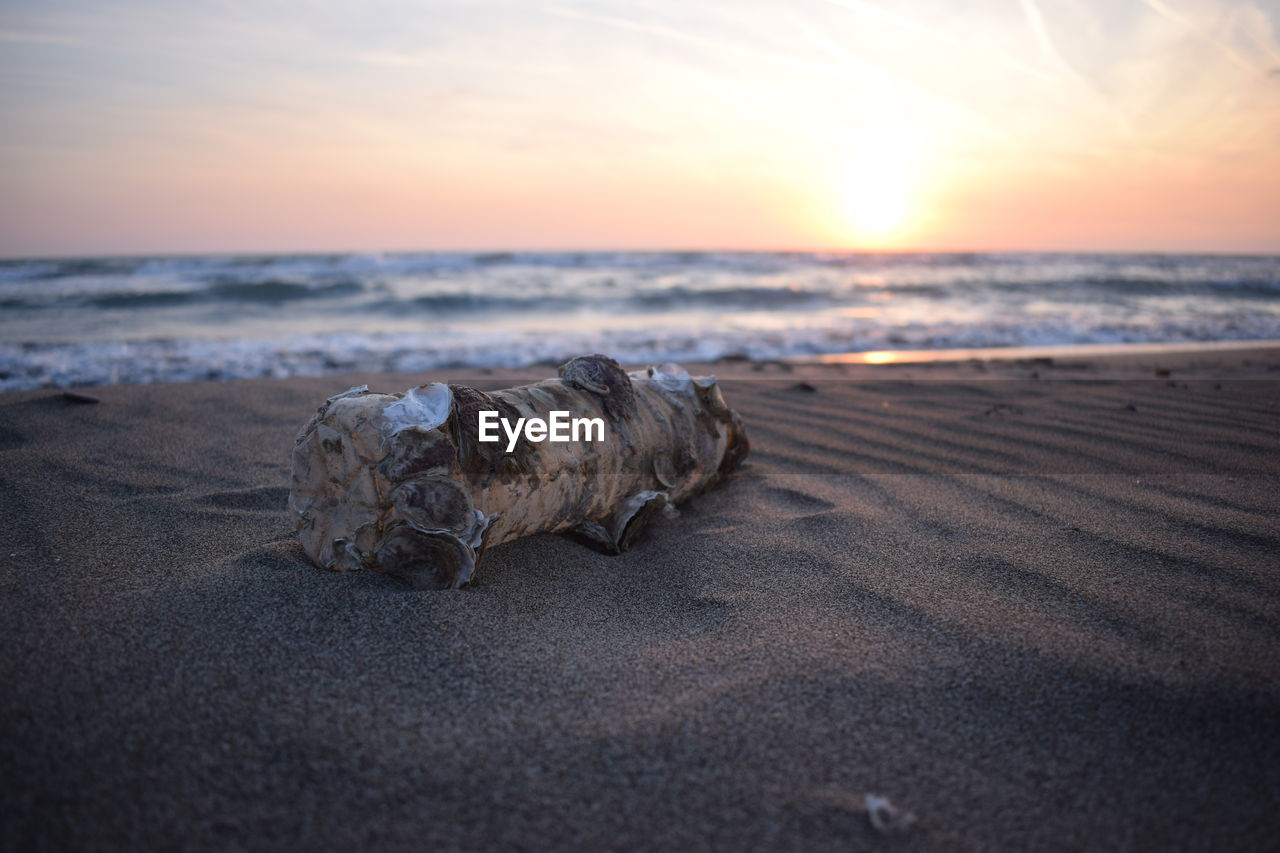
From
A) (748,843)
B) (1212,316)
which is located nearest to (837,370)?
(748,843)

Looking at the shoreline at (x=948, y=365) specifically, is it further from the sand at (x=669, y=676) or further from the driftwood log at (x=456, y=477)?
the driftwood log at (x=456, y=477)

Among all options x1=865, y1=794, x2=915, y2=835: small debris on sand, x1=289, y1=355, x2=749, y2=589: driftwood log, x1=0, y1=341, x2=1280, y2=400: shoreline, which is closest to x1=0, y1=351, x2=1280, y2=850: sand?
x1=865, y1=794, x2=915, y2=835: small debris on sand

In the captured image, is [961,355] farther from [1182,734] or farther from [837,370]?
[1182,734]

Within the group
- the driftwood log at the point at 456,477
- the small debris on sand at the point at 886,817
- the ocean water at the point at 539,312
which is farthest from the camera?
the ocean water at the point at 539,312

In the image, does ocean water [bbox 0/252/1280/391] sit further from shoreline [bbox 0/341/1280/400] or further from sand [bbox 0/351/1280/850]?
sand [bbox 0/351/1280/850]

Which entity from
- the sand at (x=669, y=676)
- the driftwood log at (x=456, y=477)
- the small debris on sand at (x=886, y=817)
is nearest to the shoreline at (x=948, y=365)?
the sand at (x=669, y=676)

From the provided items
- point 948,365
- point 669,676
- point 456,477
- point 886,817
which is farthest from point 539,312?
point 886,817

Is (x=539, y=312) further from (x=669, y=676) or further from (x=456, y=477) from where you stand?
(x=669, y=676)
